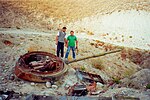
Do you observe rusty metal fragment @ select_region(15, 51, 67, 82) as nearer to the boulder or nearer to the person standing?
the person standing

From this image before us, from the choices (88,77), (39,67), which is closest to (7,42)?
(39,67)

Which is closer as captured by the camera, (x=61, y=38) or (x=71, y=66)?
(x=61, y=38)

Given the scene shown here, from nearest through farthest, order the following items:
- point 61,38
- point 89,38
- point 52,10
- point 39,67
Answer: point 39,67 < point 61,38 < point 89,38 < point 52,10

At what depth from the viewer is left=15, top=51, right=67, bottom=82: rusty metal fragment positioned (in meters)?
11.0

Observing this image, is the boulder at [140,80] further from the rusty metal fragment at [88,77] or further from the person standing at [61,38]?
the person standing at [61,38]

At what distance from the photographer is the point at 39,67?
38.1ft

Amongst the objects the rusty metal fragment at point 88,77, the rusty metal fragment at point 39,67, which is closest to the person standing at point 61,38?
the rusty metal fragment at point 39,67

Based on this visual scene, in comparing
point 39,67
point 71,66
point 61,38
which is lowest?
point 71,66

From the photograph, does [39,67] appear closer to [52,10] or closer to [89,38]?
[89,38]

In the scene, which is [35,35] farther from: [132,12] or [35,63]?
[132,12]

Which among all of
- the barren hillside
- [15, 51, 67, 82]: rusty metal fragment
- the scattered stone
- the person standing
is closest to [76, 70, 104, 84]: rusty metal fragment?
[15, 51, 67, 82]: rusty metal fragment

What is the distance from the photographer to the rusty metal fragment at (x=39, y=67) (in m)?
11.0

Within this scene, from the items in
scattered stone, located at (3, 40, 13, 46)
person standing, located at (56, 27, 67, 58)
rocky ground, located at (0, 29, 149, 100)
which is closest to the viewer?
rocky ground, located at (0, 29, 149, 100)

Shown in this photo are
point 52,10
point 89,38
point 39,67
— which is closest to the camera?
point 39,67
